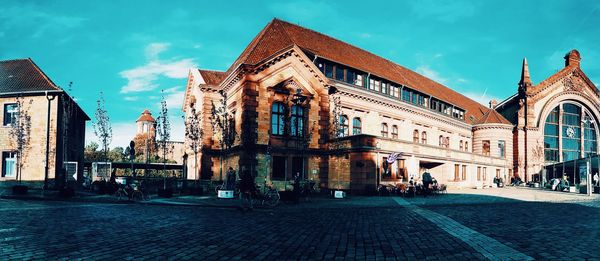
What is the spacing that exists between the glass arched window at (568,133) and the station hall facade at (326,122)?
27.2 ft

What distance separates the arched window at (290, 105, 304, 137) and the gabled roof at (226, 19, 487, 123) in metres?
4.54

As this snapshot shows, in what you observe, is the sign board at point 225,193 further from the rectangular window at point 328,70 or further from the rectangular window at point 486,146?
the rectangular window at point 486,146

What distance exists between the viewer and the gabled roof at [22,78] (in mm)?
33062

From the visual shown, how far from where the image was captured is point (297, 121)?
29.3m

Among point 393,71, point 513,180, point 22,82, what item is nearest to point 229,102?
point 22,82

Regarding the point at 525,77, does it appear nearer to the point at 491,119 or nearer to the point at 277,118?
the point at 491,119

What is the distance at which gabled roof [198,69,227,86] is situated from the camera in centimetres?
3581

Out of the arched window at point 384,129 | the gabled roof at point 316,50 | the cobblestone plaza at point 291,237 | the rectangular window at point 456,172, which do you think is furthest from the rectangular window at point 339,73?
the cobblestone plaza at point 291,237

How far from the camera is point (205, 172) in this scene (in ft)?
113

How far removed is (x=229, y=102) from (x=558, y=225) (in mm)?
24245

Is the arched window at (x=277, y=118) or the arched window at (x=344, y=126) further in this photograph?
the arched window at (x=344, y=126)

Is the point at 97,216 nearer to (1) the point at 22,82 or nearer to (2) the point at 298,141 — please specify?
(2) the point at 298,141

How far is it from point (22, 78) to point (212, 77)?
52.9 ft

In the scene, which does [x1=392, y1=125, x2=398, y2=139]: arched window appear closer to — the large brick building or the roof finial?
the large brick building
